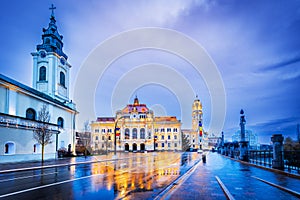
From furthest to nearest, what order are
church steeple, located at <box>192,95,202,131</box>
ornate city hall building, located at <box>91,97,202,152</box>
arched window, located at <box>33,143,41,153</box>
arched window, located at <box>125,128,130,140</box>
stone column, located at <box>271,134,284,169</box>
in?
church steeple, located at <box>192,95,202,131</box> → arched window, located at <box>125,128,130,140</box> → ornate city hall building, located at <box>91,97,202,152</box> → arched window, located at <box>33,143,41,153</box> → stone column, located at <box>271,134,284,169</box>

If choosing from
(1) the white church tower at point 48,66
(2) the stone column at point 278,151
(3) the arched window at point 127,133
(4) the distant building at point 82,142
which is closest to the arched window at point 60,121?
(1) the white church tower at point 48,66

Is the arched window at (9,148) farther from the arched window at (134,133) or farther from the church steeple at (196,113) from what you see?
the church steeple at (196,113)

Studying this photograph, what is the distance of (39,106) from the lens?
38.1 metres

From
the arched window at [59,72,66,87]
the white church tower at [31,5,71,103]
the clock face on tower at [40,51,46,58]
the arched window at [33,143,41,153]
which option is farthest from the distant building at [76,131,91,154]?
the arched window at [33,143,41,153]

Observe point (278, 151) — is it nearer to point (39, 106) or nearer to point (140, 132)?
point (39, 106)

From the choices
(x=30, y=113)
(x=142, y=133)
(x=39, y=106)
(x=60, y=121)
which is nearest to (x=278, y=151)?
(x=30, y=113)

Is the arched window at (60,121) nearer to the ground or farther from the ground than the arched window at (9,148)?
farther from the ground

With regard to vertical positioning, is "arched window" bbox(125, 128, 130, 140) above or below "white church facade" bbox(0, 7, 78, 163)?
below

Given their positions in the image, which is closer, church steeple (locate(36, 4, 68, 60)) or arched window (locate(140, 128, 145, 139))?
church steeple (locate(36, 4, 68, 60))

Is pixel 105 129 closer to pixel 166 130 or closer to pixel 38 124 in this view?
pixel 166 130

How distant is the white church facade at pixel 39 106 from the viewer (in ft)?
92.0

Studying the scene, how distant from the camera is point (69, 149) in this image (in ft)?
159

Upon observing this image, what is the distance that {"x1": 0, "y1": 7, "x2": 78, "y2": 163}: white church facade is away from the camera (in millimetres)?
28031

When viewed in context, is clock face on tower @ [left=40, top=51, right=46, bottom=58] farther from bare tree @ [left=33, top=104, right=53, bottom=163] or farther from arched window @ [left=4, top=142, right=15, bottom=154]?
arched window @ [left=4, top=142, right=15, bottom=154]
